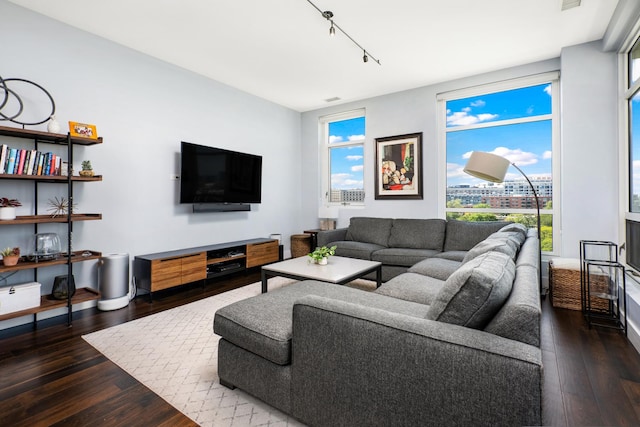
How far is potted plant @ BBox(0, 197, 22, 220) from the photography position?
2.44 metres

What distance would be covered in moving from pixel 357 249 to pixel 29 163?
347 centimetres

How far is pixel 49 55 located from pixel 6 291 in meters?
2.13

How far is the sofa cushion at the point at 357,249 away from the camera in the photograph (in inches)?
164

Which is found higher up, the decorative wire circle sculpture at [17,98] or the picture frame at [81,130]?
the decorative wire circle sculpture at [17,98]

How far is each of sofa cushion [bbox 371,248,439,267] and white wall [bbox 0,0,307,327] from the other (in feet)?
7.19

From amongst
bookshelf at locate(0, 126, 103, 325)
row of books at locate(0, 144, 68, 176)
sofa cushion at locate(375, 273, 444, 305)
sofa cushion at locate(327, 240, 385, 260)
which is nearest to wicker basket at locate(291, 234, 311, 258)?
sofa cushion at locate(327, 240, 385, 260)

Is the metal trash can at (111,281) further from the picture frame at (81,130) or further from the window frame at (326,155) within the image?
the window frame at (326,155)

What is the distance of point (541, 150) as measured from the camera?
13.2 ft

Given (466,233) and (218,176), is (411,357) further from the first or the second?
(218,176)

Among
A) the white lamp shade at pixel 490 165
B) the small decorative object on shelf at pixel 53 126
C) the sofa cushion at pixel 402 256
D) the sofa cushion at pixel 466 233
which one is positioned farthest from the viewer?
the sofa cushion at pixel 466 233

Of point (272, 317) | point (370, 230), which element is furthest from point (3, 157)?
point (370, 230)

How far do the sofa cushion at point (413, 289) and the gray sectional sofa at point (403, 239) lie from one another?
1.29m

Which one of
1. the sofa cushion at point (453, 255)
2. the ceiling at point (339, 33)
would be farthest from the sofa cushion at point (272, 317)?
the ceiling at point (339, 33)

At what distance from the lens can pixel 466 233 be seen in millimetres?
4059
